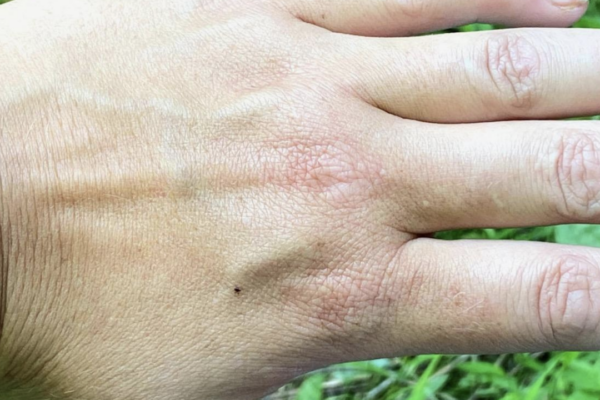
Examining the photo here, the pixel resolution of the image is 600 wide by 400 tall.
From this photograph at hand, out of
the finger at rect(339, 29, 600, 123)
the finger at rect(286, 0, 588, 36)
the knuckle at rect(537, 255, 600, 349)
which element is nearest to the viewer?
the knuckle at rect(537, 255, 600, 349)

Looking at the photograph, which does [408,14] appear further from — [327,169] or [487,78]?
[327,169]

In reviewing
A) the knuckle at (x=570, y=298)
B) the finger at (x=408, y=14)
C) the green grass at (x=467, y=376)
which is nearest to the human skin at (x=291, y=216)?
the knuckle at (x=570, y=298)

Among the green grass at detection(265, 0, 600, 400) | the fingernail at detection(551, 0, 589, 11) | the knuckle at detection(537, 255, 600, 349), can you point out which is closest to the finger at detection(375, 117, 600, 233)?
the knuckle at detection(537, 255, 600, 349)

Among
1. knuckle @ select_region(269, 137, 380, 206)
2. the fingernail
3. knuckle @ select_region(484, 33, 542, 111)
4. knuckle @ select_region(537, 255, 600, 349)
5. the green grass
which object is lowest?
the green grass

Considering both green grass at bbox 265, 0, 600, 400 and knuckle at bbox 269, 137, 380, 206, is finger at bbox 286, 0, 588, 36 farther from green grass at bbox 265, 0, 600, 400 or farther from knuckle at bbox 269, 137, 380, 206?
green grass at bbox 265, 0, 600, 400

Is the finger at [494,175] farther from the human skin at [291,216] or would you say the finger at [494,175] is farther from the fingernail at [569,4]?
the fingernail at [569,4]

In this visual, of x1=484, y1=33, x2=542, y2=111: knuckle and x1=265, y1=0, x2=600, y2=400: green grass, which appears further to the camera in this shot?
x1=265, y1=0, x2=600, y2=400: green grass

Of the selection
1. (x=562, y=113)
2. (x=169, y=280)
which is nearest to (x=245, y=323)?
(x=169, y=280)
